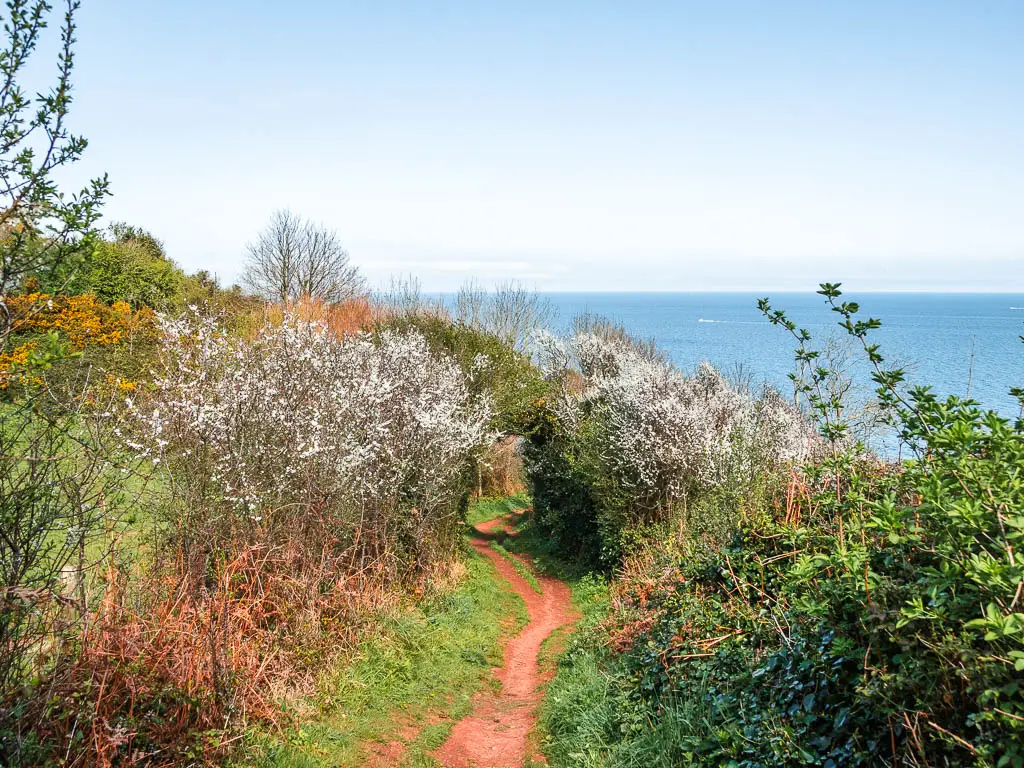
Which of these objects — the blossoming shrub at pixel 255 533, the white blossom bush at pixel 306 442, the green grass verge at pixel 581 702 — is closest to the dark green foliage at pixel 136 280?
the blossoming shrub at pixel 255 533

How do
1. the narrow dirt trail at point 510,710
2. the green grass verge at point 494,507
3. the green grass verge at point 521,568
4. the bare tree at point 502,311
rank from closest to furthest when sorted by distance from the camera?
the narrow dirt trail at point 510,710
the green grass verge at point 521,568
the green grass verge at point 494,507
the bare tree at point 502,311

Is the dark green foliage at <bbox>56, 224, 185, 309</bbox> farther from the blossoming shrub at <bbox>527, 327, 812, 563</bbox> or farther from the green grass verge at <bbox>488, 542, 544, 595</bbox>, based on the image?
the blossoming shrub at <bbox>527, 327, 812, 563</bbox>

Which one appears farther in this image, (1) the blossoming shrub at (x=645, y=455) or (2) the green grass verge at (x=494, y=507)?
(2) the green grass verge at (x=494, y=507)

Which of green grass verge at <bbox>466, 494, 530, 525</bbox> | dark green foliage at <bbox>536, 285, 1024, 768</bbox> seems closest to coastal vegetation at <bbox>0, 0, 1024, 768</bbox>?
dark green foliage at <bbox>536, 285, 1024, 768</bbox>

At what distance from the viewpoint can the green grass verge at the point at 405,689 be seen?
6871 mm

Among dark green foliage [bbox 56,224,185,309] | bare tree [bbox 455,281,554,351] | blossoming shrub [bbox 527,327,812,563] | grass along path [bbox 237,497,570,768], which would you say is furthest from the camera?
bare tree [bbox 455,281,554,351]

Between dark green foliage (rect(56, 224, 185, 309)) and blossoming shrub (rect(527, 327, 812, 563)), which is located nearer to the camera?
blossoming shrub (rect(527, 327, 812, 563))

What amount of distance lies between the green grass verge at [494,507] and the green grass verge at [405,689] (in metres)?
12.1

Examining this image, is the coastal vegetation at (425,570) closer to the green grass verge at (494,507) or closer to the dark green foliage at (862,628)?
the dark green foliage at (862,628)

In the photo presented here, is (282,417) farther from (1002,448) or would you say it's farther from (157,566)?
(1002,448)

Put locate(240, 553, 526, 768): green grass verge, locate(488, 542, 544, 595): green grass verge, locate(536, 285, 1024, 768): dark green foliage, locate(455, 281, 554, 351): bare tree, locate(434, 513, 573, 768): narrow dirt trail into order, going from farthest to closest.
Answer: locate(455, 281, 554, 351): bare tree, locate(488, 542, 544, 595): green grass verge, locate(434, 513, 573, 768): narrow dirt trail, locate(240, 553, 526, 768): green grass verge, locate(536, 285, 1024, 768): dark green foliage

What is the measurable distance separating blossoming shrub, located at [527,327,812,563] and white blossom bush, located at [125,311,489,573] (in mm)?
4086

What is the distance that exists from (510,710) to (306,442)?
464 centimetres

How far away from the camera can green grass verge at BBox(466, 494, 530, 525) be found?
2492cm
